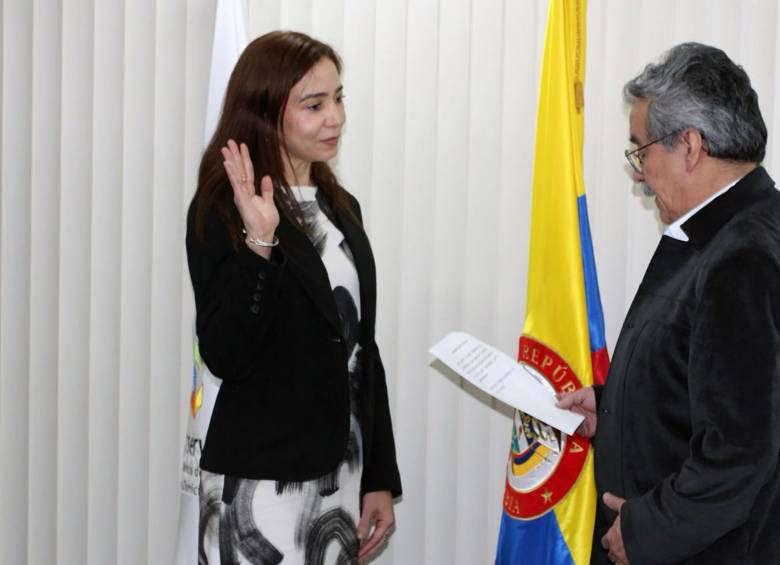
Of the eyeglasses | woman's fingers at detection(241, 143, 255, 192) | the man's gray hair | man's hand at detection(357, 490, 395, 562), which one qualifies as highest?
the man's gray hair

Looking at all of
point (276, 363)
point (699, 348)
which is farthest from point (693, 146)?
point (276, 363)

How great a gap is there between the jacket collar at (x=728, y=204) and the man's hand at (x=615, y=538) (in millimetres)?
491

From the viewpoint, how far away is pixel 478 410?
312 cm

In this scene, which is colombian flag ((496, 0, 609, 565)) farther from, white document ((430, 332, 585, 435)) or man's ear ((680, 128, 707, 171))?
man's ear ((680, 128, 707, 171))

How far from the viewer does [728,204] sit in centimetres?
175

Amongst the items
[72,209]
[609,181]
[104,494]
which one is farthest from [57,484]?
[609,181]

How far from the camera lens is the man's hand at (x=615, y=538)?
179 cm

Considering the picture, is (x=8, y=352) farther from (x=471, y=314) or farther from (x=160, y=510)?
(x=471, y=314)

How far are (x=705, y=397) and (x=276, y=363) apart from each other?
2.77 feet

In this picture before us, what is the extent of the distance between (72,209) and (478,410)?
140cm

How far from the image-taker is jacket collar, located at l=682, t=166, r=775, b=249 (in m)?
1.75

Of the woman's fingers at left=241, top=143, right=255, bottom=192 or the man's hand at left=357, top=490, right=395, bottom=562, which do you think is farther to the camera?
the man's hand at left=357, top=490, right=395, bottom=562

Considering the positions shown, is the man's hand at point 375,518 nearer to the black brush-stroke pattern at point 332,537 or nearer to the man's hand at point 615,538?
Answer: the black brush-stroke pattern at point 332,537

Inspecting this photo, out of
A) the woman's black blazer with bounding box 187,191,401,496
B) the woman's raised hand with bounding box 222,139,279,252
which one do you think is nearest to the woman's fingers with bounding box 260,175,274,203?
the woman's raised hand with bounding box 222,139,279,252
